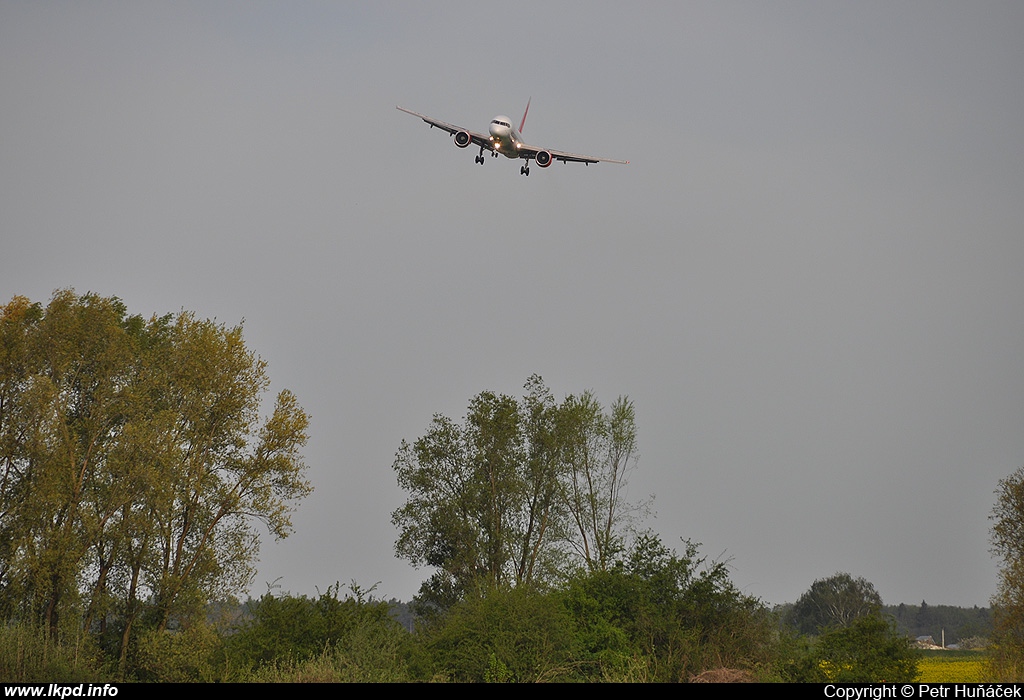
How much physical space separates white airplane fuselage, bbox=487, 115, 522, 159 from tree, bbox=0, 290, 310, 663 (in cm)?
1585

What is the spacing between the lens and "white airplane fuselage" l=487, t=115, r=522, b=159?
4475cm

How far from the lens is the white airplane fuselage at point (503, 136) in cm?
4475

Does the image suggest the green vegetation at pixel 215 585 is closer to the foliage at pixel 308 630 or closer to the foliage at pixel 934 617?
the foliage at pixel 308 630

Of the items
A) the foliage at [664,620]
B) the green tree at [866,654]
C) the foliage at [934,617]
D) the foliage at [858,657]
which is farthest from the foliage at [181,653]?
the foliage at [934,617]

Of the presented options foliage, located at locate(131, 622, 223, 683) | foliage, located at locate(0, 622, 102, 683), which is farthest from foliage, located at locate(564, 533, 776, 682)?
foliage, located at locate(0, 622, 102, 683)

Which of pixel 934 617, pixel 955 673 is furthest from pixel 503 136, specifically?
pixel 934 617

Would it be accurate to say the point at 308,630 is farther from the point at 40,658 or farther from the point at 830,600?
the point at 830,600

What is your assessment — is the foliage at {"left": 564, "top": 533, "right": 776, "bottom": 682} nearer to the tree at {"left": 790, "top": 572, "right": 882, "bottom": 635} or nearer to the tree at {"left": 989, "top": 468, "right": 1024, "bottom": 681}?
the tree at {"left": 989, "top": 468, "right": 1024, "bottom": 681}

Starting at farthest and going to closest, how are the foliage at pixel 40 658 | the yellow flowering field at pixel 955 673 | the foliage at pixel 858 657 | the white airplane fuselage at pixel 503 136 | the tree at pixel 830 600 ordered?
the tree at pixel 830 600 < the white airplane fuselage at pixel 503 136 < the yellow flowering field at pixel 955 673 < the foliage at pixel 40 658 < the foliage at pixel 858 657

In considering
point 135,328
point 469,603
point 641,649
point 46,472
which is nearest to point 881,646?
point 641,649

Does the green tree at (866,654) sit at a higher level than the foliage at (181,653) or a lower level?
higher

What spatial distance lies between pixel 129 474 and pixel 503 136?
2326 cm

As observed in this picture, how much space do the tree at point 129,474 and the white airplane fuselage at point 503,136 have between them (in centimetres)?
1585

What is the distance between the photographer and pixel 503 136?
147 feet
